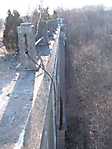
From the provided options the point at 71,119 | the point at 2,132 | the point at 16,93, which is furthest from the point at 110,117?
the point at 2,132

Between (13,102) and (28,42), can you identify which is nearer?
(13,102)

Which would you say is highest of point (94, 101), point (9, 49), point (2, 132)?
point (2, 132)

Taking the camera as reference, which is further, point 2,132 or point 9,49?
point 9,49

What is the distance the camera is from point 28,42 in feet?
24.0

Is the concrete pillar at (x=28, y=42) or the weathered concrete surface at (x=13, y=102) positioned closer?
the weathered concrete surface at (x=13, y=102)

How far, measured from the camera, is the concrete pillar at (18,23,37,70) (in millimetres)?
7208

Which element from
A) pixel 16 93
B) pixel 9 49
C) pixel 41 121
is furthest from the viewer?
pixel 9 49

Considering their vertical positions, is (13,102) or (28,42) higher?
(28,42)

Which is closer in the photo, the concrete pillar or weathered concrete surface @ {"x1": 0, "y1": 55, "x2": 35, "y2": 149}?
weathered concrete surface @ {"x1": 0, "y1": 55, "x2": 35, "y2": 149}

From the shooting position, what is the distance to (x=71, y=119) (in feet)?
33.7

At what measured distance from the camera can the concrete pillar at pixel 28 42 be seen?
23.6 feet

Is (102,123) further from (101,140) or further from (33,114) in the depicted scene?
(33,114)

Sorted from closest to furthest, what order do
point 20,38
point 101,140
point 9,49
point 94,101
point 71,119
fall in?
point 20,38 → point 101,140 → point 71,119 → point 9,49 → point 94,101

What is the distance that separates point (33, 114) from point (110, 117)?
6996mm
